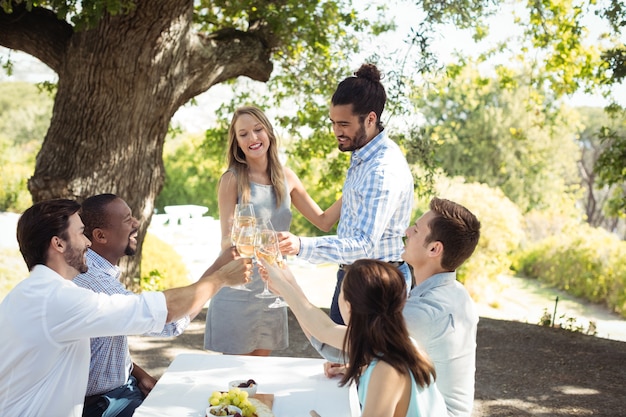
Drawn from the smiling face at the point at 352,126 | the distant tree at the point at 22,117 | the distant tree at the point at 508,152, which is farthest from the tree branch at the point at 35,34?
the distant tree at the point at 508,152

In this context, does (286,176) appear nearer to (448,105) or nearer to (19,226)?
(19,226)

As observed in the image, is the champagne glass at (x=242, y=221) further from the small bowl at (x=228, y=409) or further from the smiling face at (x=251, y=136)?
the smiling face at (x=251, y=136)

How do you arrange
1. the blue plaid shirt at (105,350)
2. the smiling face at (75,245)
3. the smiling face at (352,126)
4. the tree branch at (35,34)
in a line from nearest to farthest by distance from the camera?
the smiling face at (75,245), the blue plaid shirt at (105,350), the smiling face at (352,126), the tree branch at (35,34)

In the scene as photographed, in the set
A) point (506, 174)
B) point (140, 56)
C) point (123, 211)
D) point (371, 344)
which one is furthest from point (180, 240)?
point (506, 174)

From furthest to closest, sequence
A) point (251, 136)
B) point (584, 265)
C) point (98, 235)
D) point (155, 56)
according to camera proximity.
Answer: point (584, 265) < point (155, 56) < point (251, 136) < point (98, 235)

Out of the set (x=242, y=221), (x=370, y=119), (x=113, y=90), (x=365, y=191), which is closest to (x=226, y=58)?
(x=113, y=90)

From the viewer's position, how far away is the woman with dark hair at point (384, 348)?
2.17 meters

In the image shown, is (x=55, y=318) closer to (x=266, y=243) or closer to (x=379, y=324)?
(x=266, y=243)

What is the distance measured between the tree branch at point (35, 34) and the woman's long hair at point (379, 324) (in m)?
5.51

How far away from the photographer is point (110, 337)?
2.87m

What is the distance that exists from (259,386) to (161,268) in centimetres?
740

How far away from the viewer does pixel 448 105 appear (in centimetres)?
3459

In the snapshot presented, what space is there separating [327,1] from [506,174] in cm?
2429

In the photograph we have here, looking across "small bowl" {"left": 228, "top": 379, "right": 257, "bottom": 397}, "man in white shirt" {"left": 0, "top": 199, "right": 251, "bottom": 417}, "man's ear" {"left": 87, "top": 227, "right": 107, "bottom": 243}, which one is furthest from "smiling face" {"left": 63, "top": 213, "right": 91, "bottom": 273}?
"small bowl" {"left": 228, "top": 379, "right": 257, "bottom": 397}
